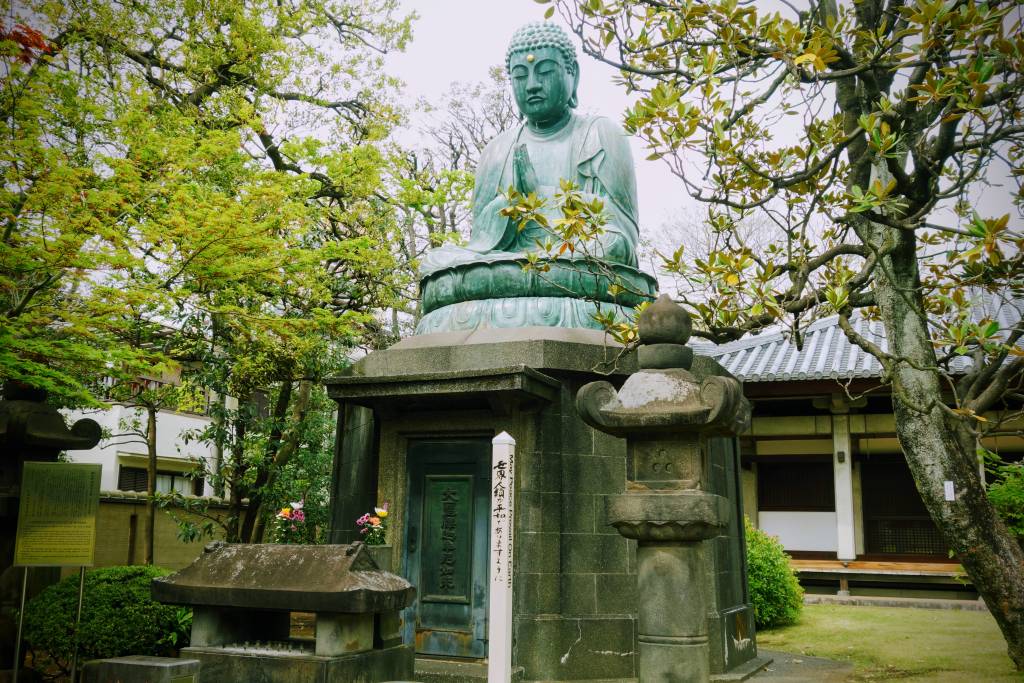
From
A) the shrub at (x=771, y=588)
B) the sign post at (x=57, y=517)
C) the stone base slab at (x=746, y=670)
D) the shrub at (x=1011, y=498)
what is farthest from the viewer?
the shrub at (x=771, y=588)

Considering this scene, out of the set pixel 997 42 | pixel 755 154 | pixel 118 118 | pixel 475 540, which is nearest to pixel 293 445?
pixel 118 118

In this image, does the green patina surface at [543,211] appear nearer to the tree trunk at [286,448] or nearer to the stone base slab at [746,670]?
the stone base slab at [746,670]

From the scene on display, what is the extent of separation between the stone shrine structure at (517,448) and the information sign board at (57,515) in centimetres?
242

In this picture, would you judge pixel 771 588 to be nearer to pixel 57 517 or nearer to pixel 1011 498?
pixel 1011 498

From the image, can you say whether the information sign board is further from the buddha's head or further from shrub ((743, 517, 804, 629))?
shrub ((743, 517, 804, 629))

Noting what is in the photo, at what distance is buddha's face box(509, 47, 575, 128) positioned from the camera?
9.88 meters

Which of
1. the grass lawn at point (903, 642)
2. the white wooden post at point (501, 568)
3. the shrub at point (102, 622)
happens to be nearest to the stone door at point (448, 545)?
the shrub at point (102, 622)

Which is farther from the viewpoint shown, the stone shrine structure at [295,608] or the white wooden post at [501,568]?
the stone shrine structure at [295,608]

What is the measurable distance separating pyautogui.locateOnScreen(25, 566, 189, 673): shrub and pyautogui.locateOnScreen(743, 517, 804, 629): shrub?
778 cm

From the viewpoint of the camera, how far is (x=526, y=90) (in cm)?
995

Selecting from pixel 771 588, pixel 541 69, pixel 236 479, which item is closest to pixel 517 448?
pixel 541 69

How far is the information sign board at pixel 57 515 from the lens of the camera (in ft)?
23.8

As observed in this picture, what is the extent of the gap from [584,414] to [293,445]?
963 cm

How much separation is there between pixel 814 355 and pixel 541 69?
34.1 ft
